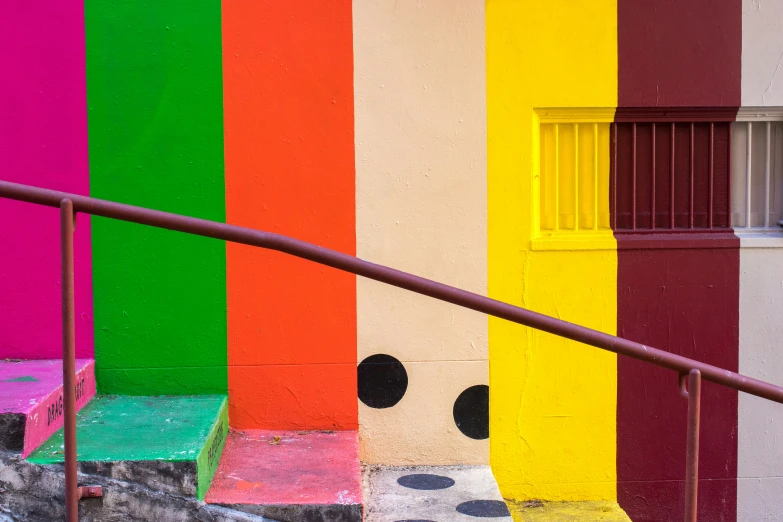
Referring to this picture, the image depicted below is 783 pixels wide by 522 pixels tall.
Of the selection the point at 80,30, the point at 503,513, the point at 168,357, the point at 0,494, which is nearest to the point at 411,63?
the point at 80,30

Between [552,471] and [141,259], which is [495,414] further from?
[141,259]

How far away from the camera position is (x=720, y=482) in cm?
384

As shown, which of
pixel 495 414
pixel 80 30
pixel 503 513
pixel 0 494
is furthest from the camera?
pixel 495 414

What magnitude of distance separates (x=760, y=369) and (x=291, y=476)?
2279 mm

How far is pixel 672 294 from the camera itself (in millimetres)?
3754

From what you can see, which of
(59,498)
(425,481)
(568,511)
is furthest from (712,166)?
(59,498)

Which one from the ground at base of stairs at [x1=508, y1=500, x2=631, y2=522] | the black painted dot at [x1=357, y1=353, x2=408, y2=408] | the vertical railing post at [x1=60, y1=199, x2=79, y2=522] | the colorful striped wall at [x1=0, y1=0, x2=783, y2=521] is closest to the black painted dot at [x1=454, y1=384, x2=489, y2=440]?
the colorful striped wall at [x1=0, y1=0, x2=783, y2=521]

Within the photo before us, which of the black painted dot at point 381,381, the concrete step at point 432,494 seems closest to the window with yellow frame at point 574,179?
the black painted dot at point 381,381

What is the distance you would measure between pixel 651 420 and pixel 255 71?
2423mm

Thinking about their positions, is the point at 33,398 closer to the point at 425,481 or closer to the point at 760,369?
the point at 425,481

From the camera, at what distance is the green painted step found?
105 inches

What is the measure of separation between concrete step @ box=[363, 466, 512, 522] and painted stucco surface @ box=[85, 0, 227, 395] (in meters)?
A: 0.92

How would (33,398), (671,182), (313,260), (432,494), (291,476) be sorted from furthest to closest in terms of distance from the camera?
(671,182), (432,494), (291,476), (33,398), (313,260)

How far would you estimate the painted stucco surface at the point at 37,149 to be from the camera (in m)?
3.44
